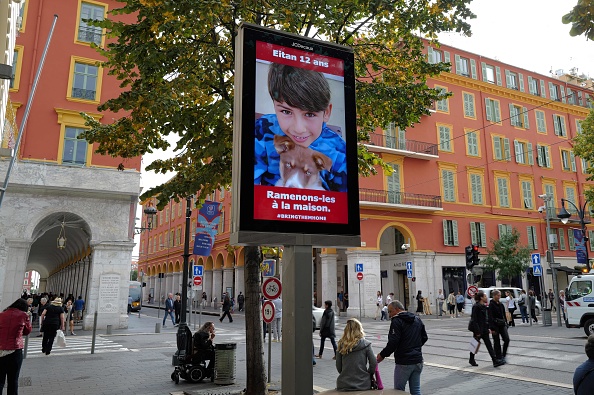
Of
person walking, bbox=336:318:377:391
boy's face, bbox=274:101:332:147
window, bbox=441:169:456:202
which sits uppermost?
window, bbox=441:169:456:202

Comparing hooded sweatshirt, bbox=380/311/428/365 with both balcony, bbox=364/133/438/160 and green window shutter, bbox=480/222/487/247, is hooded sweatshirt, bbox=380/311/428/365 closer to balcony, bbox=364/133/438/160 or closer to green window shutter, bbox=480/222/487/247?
balcony, bbox=364/133/438/160

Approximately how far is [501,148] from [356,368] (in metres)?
38.4

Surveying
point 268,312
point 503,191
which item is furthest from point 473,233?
point 268,312

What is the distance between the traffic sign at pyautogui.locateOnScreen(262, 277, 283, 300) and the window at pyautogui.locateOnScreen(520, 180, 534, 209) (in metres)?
36.0

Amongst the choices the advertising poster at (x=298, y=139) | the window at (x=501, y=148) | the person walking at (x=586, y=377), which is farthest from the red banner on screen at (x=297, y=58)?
the window at (x=501, y=148)

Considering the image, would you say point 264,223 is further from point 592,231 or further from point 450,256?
point 592,231

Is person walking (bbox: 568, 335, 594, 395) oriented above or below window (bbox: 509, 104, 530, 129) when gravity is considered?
below

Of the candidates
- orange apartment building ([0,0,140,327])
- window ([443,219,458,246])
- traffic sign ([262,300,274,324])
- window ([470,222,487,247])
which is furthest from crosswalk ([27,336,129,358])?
window ([470,222,487,247])

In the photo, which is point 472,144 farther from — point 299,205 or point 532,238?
point 299,205

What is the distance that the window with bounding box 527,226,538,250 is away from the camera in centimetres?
3949

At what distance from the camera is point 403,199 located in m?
33.9

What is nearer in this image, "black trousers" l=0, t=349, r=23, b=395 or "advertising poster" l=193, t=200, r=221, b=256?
"black trousers" l=0, t=349, r=23, b=395

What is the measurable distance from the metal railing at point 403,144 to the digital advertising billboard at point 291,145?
1100 inches

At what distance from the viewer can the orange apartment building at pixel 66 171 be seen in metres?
21.2
